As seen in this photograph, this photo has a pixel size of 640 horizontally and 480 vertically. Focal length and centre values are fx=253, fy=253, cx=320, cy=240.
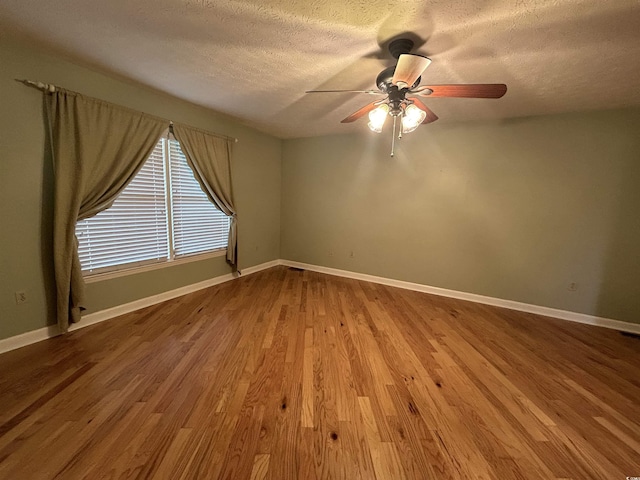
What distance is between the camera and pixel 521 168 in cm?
312

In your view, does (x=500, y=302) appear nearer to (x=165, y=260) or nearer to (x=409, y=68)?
(x=409, y=68)

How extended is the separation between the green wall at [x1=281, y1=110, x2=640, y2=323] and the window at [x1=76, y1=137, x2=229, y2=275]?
6.64ft

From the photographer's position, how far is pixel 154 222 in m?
3.00

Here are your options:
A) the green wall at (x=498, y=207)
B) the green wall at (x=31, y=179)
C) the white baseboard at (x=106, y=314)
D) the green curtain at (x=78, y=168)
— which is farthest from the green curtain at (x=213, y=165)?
the green wall at (x=498, y=207)

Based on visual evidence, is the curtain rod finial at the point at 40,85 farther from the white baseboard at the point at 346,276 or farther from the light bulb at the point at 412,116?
the light bulb at the point at 412,116

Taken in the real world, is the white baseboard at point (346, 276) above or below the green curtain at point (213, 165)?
below

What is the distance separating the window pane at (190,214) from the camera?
318 cm

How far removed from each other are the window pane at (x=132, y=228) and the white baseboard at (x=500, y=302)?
2.62 metres

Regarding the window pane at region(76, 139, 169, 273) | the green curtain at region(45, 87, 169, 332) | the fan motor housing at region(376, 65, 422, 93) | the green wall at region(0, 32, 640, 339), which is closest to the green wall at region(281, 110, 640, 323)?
the green wall at region(0, 32, 640, 339)

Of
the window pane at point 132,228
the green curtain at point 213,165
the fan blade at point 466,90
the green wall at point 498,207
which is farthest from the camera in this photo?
the green curtain at point 213,165

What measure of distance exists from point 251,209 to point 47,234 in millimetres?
2466

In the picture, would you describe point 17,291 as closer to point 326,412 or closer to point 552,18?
point 326,412

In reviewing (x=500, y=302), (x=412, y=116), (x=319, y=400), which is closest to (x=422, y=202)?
(x=500, y=302)

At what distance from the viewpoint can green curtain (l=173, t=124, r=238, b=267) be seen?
316 centimetres
